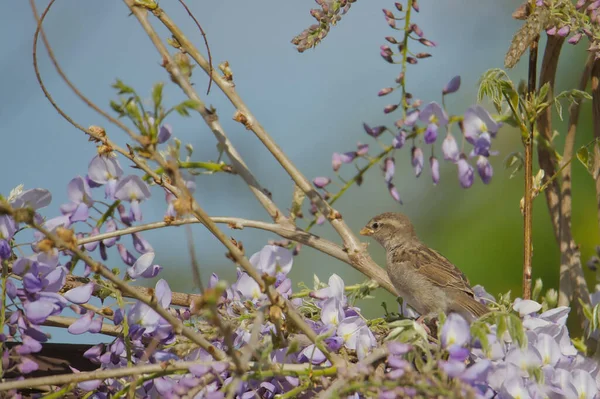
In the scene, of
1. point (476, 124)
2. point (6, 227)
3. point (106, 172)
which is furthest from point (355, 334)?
point (6, 227)

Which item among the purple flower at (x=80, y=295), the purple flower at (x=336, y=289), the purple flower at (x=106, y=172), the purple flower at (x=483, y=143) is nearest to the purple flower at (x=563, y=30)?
the purple flower at (x=483, y=143)

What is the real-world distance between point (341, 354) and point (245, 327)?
19 cm

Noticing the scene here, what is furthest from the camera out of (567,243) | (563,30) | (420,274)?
(420,274)

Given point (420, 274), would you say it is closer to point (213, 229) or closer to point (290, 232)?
point (290, 232)

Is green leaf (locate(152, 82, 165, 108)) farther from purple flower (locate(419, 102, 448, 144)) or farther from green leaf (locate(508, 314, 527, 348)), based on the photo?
green leaf (locate(508, 314, 527, 348))

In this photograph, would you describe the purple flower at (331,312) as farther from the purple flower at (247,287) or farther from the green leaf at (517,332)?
the green leaf at (517,332)

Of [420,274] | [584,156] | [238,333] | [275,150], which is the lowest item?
[420,274]

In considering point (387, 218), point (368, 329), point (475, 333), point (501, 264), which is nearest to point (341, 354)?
point (368, 329)

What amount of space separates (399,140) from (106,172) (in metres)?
0.56

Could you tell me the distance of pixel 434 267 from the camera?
243cm

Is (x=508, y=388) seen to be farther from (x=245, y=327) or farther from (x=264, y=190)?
(x=264, y=190)

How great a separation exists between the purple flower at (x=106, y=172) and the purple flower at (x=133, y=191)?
0.13ft

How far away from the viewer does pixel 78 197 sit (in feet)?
4.75

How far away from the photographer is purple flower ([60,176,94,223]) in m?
1.43
